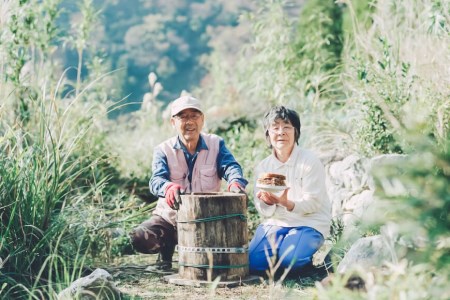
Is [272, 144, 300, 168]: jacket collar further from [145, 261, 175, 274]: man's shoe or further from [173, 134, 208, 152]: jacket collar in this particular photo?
[145, 261, 175, 274]: man's shoe

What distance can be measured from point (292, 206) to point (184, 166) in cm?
91

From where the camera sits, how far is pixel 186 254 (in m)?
4.46

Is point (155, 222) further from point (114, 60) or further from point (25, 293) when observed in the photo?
point (114, 60)

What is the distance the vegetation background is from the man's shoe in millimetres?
413

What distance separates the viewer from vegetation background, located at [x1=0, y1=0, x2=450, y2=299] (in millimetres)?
2637

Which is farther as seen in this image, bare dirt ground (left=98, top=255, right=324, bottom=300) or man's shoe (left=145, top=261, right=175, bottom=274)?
man's shoe (left=145, top=261, right=175, bottom=274)

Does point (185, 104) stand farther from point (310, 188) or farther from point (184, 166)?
point (310, 188)

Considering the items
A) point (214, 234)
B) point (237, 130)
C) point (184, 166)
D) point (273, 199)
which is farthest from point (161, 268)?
point (237, 130)

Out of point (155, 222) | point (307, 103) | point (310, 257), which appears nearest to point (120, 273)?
point (155, 222)

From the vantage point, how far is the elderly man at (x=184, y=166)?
16.1 feet

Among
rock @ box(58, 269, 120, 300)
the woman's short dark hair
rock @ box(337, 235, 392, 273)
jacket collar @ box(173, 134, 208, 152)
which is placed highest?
the woman's short dark hair

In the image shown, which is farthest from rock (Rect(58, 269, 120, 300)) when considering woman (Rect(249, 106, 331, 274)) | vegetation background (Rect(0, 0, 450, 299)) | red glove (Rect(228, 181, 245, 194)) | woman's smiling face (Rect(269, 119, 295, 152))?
woman's smiling face (Rect(269, 119, 295, 152))

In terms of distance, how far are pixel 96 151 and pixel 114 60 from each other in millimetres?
20384

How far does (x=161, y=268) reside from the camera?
16.7ft
